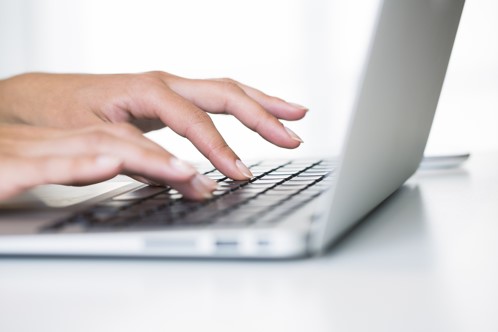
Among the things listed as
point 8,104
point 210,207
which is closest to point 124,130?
point 210,207

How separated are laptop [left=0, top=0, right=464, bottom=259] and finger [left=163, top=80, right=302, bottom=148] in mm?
204

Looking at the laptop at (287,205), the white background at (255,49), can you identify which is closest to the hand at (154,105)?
the laptop at (287,205)

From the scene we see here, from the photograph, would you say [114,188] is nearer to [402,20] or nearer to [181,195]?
[181,195]

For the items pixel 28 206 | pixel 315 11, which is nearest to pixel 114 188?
pixel 28 206

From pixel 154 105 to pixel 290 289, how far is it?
560mm

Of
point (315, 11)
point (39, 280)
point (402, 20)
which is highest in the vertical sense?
point (315, 11)

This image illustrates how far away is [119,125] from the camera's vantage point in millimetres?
712

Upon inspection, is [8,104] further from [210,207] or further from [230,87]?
[210,207]

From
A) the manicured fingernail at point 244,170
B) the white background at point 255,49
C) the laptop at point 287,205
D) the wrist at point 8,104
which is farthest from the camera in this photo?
the white background at point 255,49

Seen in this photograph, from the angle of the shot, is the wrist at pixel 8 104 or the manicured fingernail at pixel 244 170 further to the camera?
the wrist at pixel 8 104

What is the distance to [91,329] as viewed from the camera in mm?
421

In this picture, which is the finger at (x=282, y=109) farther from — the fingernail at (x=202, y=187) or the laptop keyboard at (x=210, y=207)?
the fingernail at (x=202, y=187)

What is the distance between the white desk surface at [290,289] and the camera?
410 millimetres

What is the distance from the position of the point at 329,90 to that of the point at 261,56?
44cm
